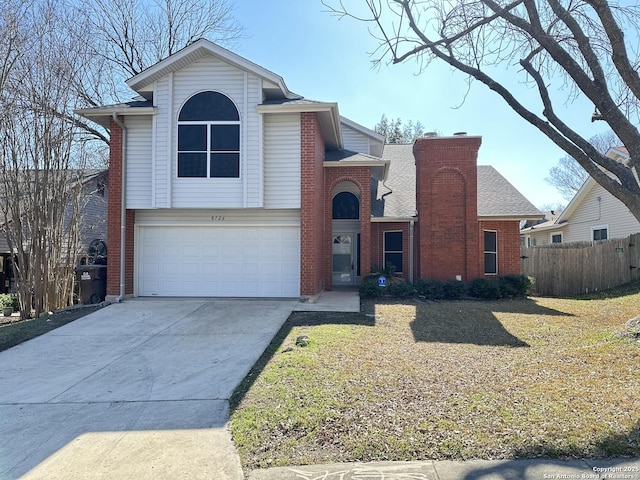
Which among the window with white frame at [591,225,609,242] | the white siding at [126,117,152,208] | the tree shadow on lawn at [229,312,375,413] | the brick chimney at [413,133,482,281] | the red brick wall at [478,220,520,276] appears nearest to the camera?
the tree shadow on lawn at [229,312,375,413]

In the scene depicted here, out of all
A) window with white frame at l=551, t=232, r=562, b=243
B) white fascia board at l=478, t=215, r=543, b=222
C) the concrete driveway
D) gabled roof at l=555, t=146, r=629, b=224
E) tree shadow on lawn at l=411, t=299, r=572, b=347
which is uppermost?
gabled roof at l=555, t=146, r=629, b=224

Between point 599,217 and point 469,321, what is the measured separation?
50.4 feet

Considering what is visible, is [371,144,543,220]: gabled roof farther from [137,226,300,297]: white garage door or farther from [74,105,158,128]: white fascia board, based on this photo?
[74,105,158,128]: white fascia board

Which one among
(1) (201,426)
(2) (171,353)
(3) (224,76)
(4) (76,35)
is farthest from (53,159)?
(1) (201,426)

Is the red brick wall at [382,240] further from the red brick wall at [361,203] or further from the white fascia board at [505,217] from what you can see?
the white fascia board at [505,217]

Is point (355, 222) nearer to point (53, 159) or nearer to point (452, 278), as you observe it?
point (452, 278)

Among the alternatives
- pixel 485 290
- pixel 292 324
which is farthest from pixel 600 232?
pixel 292 324

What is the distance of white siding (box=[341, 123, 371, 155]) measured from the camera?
18359mm

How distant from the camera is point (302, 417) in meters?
4.38

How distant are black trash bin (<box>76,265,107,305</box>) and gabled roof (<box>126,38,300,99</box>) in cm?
568

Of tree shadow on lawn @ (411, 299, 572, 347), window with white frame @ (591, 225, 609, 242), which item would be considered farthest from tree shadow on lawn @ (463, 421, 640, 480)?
window with white frame @ (591, 225, 609, 242)

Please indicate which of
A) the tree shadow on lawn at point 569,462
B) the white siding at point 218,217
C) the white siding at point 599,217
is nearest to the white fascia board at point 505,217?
the white siding at point 599,217

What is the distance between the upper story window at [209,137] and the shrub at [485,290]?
8385mm

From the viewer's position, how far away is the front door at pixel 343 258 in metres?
16.7
